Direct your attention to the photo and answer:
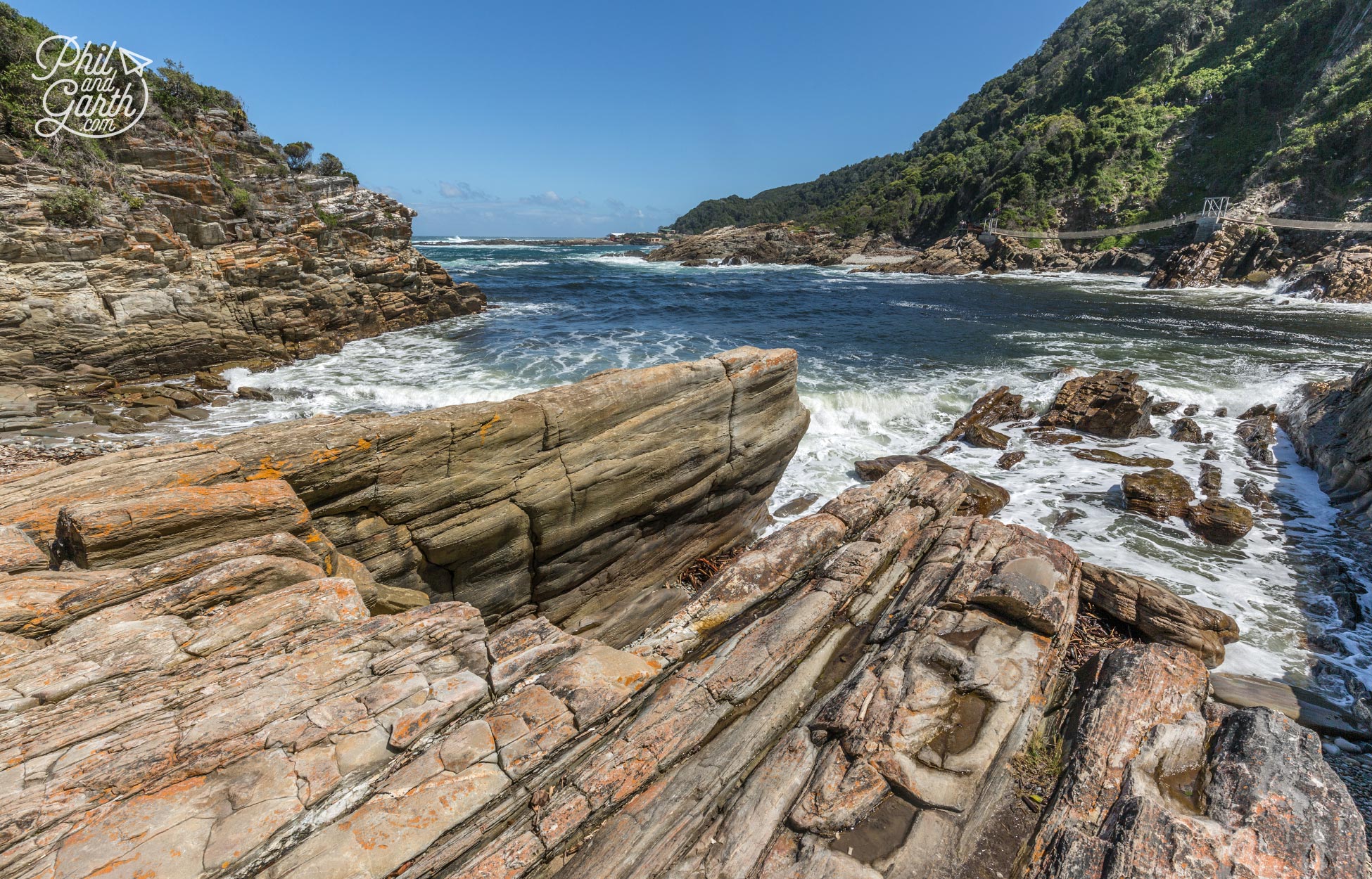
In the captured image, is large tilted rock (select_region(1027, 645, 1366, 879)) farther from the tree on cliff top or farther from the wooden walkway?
the wooden walkway

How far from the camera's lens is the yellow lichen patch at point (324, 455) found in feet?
21.3

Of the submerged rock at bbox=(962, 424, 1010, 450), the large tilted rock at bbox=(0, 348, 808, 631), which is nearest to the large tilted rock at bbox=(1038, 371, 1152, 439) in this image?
the submerged rock at bbox=(962, 424, 1010, 450)

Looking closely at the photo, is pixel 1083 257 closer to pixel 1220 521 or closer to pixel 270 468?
pixel 1220 521

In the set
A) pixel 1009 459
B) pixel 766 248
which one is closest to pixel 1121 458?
pixel 1009 459

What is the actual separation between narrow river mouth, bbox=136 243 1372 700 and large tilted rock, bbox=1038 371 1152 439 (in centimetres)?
58

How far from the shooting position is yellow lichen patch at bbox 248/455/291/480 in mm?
6166

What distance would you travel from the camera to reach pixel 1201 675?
4.99 metres

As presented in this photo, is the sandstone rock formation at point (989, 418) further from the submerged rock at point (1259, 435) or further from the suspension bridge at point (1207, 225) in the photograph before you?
the suspension bridge at point (1207, 225)

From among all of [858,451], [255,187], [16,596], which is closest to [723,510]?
[858,451]

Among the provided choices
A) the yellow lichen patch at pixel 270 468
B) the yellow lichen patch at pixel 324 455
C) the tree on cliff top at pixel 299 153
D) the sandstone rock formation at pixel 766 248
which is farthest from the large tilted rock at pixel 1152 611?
the sandstone rock formation at pixel 766 248

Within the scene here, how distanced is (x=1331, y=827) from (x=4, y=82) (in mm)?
36110

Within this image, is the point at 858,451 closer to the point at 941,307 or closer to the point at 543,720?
the point at 543,720

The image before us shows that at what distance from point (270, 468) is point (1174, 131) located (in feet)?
336

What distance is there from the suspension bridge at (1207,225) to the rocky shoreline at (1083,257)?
1.14 m
